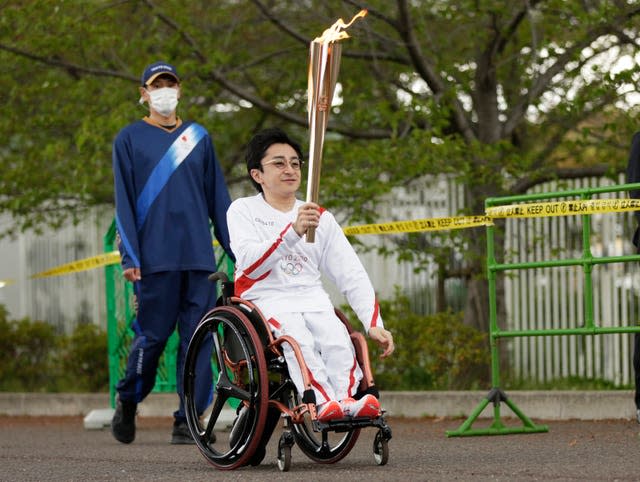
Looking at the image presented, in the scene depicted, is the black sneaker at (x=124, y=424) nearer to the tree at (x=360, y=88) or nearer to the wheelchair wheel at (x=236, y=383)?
the wheelchair wheel at (x=236, y=383)

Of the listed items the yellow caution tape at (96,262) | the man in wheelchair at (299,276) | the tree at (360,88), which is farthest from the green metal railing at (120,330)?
the man in wheelchair at (299,276)

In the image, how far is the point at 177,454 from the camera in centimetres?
760

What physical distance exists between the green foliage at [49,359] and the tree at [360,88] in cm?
105

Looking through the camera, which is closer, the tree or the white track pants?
the white track pants

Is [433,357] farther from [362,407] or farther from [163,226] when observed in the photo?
[362,407]

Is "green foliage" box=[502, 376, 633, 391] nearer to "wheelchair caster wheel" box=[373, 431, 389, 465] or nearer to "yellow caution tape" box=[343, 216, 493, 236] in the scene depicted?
"yellow caution tape" box=[343, 216, 493, 236]

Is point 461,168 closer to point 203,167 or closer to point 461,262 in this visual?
point 461,262

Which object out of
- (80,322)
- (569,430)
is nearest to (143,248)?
(569,430)

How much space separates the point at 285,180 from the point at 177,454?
1.76m

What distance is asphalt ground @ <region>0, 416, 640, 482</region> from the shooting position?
6023mm

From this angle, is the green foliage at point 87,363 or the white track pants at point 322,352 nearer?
the white track pants at point 322,352

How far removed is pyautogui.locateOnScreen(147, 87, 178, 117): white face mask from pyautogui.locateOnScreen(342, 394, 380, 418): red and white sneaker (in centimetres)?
298

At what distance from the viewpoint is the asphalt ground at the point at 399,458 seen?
602 cm

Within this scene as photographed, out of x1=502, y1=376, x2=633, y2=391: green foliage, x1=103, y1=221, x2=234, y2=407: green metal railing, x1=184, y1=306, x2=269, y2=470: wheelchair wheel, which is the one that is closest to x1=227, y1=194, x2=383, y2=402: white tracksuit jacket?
x1=184, y1=306, x2=269, y2=470: wheelchair wheel
